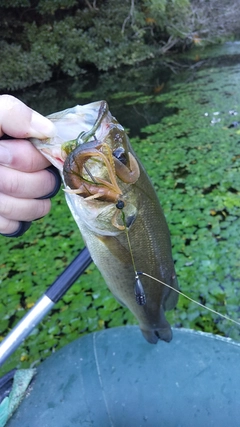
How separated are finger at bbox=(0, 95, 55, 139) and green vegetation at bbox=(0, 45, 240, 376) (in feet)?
7.01

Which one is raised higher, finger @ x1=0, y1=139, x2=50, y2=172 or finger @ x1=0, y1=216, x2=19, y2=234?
finger @ x1=0, y1=139, x2=50, y2=172

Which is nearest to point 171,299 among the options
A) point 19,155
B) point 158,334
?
point 158,334

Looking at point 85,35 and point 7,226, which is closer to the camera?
point 7,226

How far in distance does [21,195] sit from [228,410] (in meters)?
1.36

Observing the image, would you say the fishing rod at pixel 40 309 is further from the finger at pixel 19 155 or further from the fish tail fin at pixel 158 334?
the finger at pixel 19 155

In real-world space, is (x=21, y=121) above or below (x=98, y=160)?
above

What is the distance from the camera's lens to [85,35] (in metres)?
16.2

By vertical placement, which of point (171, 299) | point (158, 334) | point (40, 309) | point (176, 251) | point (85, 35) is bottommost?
point (85, 35)

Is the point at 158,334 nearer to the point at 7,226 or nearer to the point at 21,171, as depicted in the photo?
the point at 7,226

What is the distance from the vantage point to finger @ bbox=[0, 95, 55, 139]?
1141mm

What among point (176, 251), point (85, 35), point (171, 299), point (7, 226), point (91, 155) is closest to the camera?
point (91, 155)

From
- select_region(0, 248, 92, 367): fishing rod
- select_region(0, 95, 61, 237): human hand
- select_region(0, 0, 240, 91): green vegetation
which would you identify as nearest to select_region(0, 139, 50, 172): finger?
select_region(0, 95, 61, 237): human hand

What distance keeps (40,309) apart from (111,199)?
3.07 ft

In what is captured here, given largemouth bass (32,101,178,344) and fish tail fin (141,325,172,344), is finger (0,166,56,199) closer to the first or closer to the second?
largemouth bass (32,101,178,344)
